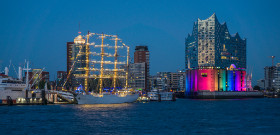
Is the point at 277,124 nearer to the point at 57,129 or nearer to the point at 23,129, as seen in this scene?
the point at 57,129

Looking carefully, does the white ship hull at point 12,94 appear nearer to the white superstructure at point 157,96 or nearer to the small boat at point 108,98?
the small boat at point 108,98

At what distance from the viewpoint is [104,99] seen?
111375mm

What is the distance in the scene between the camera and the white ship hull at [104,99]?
10719 centimetres

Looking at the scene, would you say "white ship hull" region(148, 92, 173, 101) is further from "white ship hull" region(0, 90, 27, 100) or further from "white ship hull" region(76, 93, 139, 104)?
"white ship hull" region(0, 90, 27, 100)

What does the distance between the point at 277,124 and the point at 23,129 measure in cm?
3518

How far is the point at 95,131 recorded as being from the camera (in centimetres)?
4688

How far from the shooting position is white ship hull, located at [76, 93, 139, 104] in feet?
352

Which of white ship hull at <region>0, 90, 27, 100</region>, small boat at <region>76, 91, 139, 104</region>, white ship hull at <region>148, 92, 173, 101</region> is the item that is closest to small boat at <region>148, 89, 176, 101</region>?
white ship hull at <region>148, 92, 173, 101</region>

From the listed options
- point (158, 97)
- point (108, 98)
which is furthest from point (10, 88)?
point (158, 97)

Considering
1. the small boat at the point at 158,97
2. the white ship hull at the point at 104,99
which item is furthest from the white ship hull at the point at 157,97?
the white ship hull at the point at 104,99

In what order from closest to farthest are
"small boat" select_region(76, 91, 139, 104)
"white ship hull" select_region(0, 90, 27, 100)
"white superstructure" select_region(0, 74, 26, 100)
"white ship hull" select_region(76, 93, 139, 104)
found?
"white ship hull" select_region(0, 90, 27, 100)
"white superstructure" select_region(0, 74, 26, 100)
"white ship hull" select_region(76, 93, 139, 104)
"small boat" select_region(76, 91, 139, 104)

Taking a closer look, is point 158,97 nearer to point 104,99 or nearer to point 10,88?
point 104,99

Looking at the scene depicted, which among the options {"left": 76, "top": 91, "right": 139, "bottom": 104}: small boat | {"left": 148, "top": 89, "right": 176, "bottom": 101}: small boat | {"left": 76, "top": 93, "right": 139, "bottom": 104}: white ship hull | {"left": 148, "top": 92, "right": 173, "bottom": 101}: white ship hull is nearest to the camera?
{"left": 76, "top": 93, "right": 139, "bottom": 104}: white ship hull

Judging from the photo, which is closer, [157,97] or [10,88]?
[10,88]
